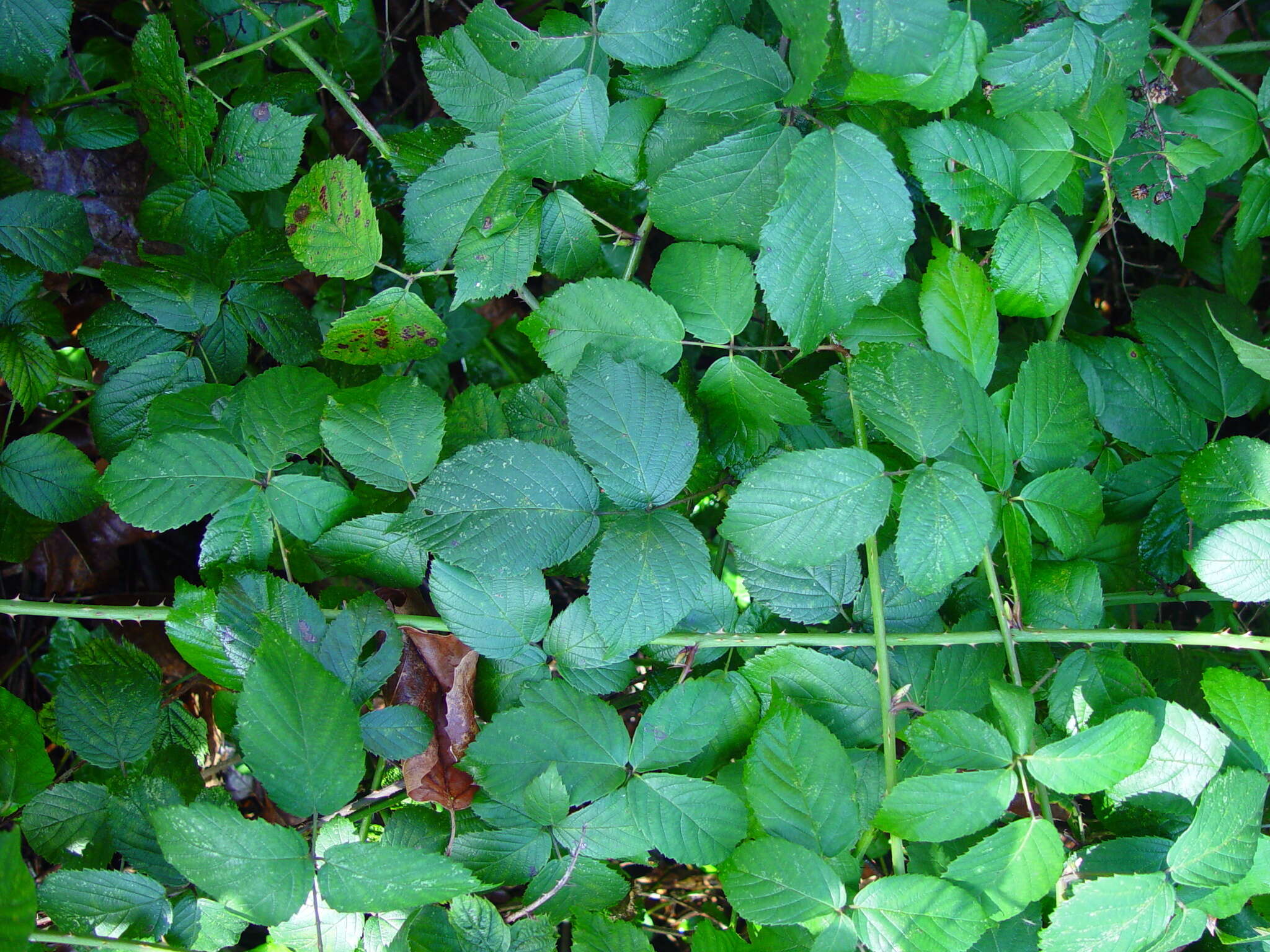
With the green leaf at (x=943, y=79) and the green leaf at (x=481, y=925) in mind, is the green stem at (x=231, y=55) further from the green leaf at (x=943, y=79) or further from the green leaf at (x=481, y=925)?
the green leaf at (x=481, y=925)

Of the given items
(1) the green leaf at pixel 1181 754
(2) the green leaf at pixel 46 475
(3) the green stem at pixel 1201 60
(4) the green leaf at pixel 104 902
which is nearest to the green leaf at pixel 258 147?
(2) the green leaf at pixel 46 475

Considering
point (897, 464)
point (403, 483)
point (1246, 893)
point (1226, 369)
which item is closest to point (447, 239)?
point (403, 483)

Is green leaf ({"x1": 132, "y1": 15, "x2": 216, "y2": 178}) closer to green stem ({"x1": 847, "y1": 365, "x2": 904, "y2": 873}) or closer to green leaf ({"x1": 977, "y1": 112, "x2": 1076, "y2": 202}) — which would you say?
green stem ({"x1": 847, "y1": 365, "x2": 904, "y2": 873})

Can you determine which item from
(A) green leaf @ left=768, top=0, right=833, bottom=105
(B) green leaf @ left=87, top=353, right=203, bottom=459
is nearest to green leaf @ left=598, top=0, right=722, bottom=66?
(A) green leaf @ left=768, top=0, right=833, bottom=105

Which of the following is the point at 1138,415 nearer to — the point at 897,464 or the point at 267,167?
the point at 897,464

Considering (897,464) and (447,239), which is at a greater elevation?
(447,239)

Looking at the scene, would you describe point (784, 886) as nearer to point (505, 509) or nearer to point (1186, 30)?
point (505, 509)
